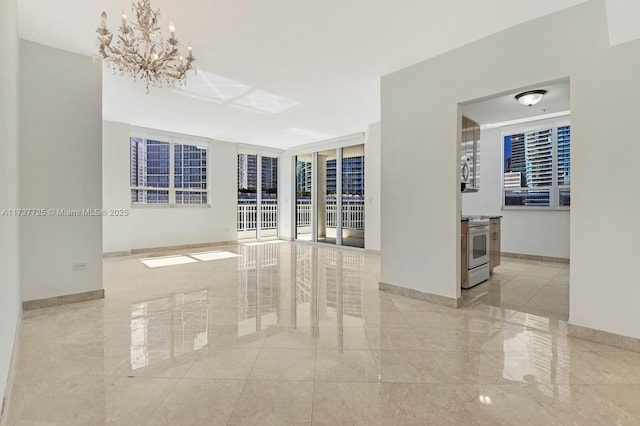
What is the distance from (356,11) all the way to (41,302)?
4.23 meters

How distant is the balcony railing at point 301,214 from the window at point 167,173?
139 centimetres

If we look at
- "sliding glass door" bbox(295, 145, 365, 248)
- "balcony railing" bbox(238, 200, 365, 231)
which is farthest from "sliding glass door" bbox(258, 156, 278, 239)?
"sliding glass door" bbox(295, 145, 365, 248)

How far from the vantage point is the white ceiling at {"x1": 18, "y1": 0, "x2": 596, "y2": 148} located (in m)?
2.55

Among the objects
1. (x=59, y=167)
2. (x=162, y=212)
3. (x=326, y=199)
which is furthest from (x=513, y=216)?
(x=162, y=212)

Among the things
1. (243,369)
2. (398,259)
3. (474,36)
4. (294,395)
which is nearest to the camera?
(294,395)

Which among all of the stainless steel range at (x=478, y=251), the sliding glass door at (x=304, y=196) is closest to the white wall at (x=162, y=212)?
the sliding glass door at (x=304, y=196)

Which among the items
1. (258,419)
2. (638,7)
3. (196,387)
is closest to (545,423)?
(258,419)

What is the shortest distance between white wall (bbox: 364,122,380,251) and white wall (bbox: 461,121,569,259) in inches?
80.0

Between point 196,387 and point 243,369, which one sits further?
point 243,369

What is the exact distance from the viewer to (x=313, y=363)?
210 centimetres

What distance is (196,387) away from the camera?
1.80m

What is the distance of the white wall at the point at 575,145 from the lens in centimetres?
232

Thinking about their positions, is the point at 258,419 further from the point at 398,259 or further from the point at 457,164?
the point at 457,164

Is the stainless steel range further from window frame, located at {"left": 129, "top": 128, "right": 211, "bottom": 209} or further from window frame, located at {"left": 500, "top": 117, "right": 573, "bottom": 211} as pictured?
window frame, located at {"left": 129, "top": 128, "right": 211, "bottom": 209}
